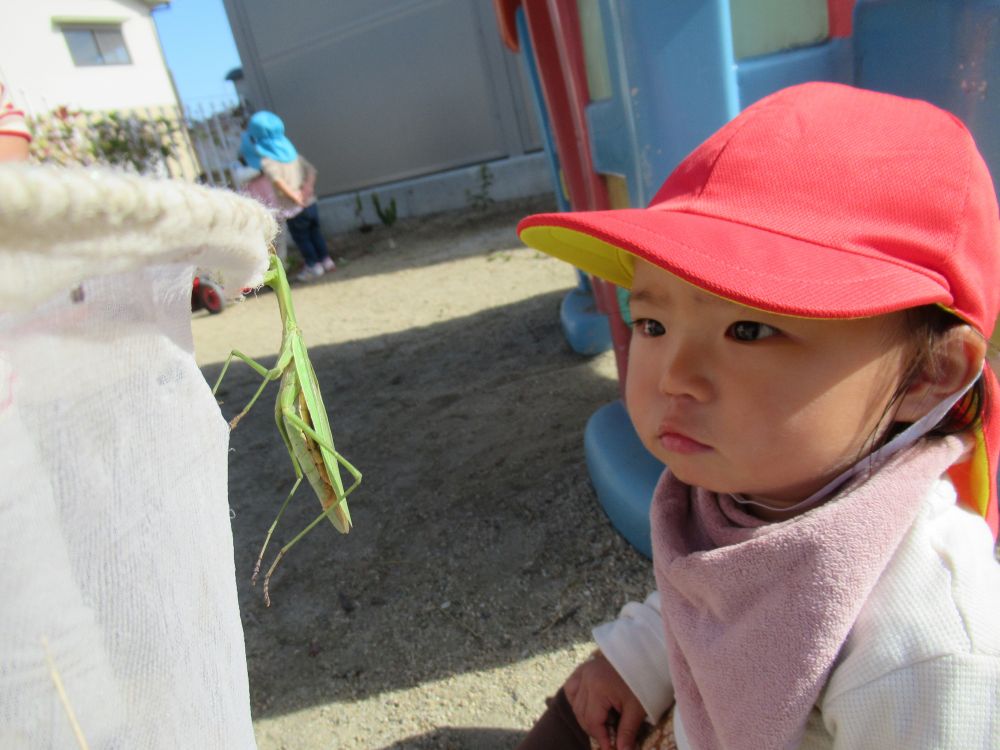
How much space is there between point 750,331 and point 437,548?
5.68ft

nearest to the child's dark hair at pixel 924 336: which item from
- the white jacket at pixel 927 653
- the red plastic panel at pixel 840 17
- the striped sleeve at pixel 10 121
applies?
the white jacket at pixel 927 653

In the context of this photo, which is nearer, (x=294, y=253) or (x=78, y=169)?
(x=78, y=169)

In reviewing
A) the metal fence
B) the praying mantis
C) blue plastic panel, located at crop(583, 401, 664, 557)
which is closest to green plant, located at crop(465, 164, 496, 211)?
the metal fence

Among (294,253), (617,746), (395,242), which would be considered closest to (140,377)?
(617,746)

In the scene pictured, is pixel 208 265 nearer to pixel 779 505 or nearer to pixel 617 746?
pixel 779 505

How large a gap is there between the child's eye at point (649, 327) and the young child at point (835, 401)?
0.7 inches

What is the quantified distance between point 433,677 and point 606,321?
2026 millimetres

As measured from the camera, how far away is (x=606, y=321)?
3367mm

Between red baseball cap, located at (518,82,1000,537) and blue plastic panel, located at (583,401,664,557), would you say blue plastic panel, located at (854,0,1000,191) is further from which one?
blue plastic panel, located at (583,401,664,557)

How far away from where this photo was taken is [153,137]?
9.47 metres

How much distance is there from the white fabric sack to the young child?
473mm

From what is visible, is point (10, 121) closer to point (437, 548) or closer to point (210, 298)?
point (437, 548)

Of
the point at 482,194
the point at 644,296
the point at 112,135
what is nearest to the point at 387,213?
the point at 482,194

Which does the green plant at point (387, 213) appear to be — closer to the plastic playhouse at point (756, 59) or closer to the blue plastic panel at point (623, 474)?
the blue plastic panel at point (623, 474)
